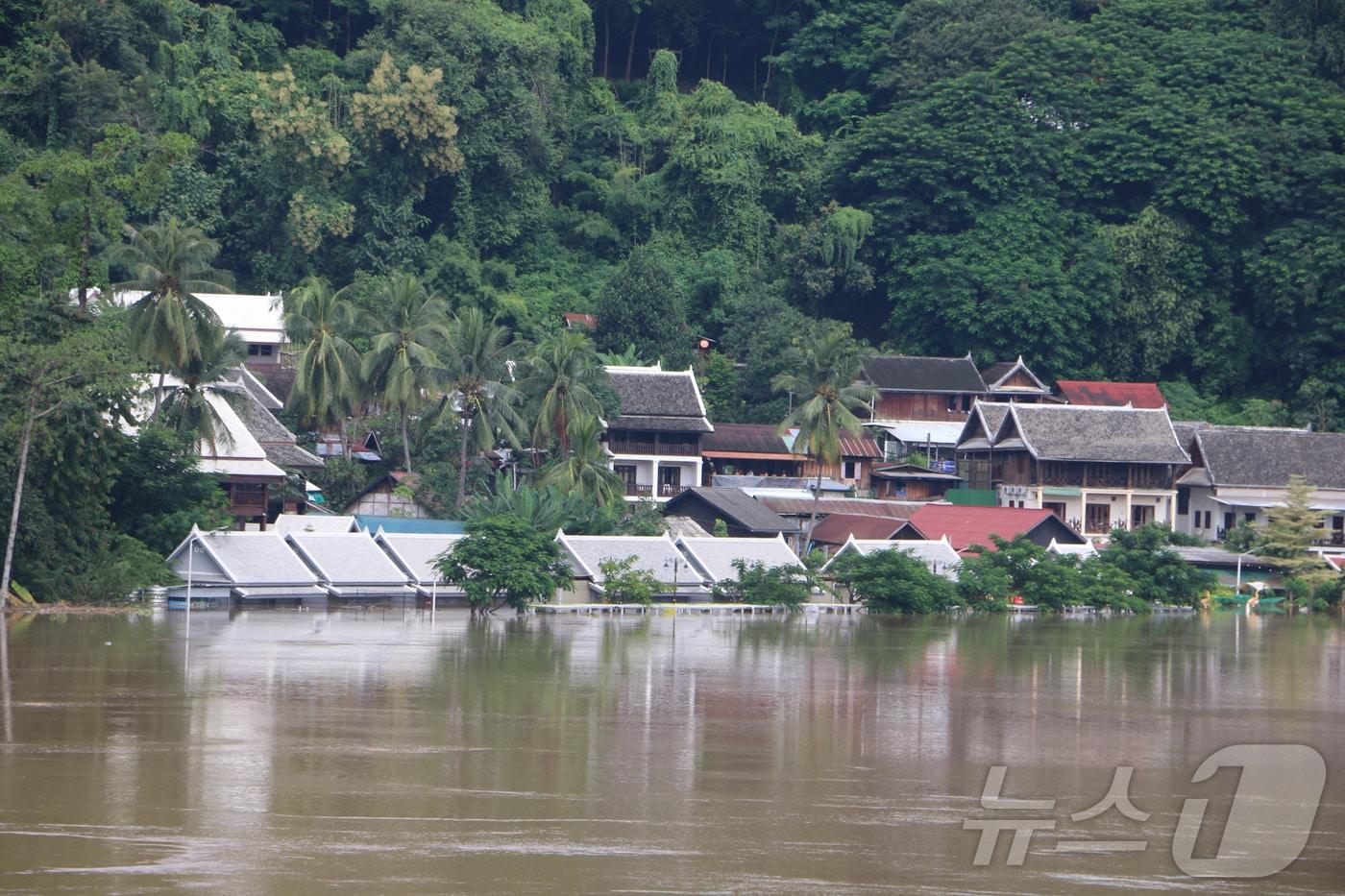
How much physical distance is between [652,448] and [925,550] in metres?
12.4

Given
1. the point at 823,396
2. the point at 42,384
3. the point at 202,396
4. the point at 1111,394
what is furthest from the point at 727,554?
the point at 1111,394

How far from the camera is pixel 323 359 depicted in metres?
43.1

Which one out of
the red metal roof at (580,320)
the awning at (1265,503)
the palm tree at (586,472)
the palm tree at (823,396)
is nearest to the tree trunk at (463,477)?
the palm tree at (586,472)

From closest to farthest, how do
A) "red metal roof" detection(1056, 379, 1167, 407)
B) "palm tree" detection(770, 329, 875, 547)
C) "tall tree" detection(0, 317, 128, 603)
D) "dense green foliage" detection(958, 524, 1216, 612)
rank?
"tall tree" detection(0, 317, 128, 603)
"dense green foliage" detection(958, 524, 1216, 612)
"palm tree" detection(770, 329, 875, 547)
"red metal roof" detection(1056, 379, 1167, 407)

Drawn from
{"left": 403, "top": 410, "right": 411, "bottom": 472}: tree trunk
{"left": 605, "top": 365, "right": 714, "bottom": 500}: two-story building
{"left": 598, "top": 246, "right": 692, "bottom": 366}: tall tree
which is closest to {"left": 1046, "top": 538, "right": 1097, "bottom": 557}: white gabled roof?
{"left": 605, "top": 365, "right": 714, "bottom": 500}: two-story building

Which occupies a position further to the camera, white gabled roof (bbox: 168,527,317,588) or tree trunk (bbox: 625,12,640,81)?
tree trunk (bbox: 625,12,640,81)

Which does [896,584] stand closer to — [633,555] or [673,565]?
[673,565]

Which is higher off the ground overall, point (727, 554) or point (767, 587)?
point (727, 554)

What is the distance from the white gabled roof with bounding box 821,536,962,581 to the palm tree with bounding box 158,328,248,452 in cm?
1422

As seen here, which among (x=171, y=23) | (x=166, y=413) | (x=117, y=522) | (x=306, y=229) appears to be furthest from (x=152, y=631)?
(x=171, y=23)

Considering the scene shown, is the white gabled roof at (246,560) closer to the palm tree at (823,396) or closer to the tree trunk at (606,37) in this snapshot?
the palm tree at (823,396)

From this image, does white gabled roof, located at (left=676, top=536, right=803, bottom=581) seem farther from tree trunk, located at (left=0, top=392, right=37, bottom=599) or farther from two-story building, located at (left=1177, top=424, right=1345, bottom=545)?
two-story building, located at (left=1177, top=424, right=1345, bottom=545)

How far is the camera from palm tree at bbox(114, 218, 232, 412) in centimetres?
3778

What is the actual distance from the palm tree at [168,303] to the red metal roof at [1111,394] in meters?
28.7
